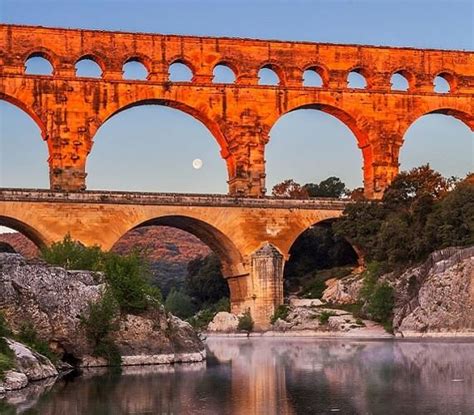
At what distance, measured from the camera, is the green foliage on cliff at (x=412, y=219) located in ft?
135

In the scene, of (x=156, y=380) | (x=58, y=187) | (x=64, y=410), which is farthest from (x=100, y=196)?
(x=64, y=410)

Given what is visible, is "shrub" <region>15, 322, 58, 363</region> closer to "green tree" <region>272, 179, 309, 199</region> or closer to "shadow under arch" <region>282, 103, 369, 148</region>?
"shadow under arch" <region>282, 103, 369, 148</region>

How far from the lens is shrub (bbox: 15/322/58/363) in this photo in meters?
22.5

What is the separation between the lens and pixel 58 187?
4681 centimetres

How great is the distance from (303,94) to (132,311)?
2724cm

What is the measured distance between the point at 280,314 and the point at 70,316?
23.6m

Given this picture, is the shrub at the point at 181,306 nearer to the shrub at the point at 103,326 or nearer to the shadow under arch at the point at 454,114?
the shadow under arch at the point at 454,114

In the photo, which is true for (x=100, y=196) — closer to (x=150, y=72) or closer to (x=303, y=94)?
(x=150, y=72)

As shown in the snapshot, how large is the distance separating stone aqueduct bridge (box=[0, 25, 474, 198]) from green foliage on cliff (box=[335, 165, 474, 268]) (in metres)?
2.95

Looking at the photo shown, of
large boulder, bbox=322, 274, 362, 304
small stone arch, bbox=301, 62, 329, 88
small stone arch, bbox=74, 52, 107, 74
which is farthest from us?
small stone arch, bbox=301, 62, 329, 88

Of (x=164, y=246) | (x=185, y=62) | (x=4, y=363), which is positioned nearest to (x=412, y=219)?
(x=185, y=62)

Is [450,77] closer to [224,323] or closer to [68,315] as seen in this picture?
[224,323]

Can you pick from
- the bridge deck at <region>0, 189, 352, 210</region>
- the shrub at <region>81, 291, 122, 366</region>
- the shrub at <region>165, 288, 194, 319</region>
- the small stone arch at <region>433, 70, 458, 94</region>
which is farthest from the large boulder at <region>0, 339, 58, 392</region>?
the shrub at <region>165, 288, 194, 319</region>

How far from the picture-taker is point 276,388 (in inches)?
751
